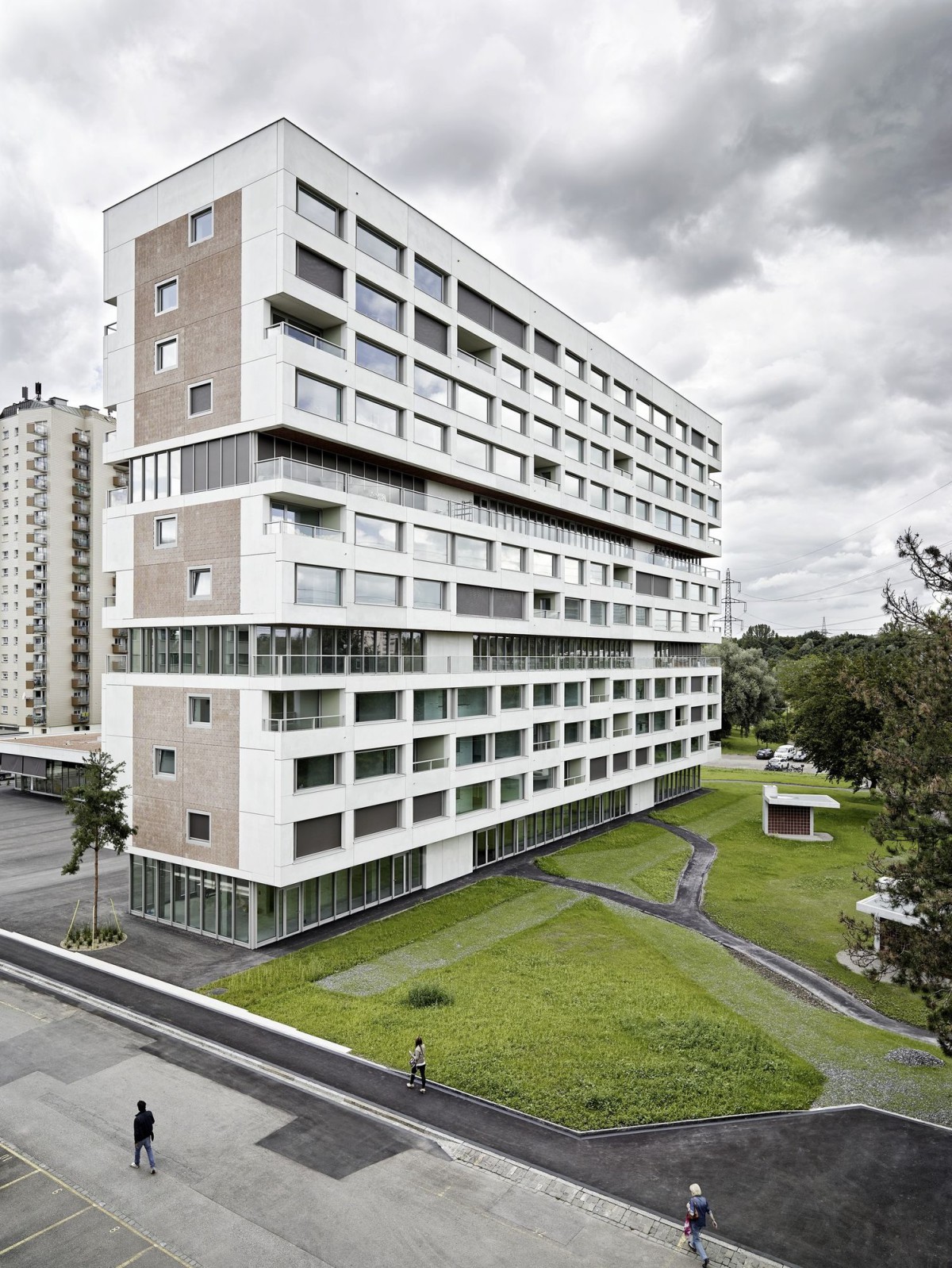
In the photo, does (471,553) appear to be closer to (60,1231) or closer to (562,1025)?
(562,1025)

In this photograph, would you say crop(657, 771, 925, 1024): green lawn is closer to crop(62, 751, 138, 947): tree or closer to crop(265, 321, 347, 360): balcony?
crop(265, 321, 347, 360): balcony

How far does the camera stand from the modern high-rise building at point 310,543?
2983cm

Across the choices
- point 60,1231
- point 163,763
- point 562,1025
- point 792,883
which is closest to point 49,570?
point 163,763

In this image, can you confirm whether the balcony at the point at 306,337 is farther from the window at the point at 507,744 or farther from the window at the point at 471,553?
the window at the point at 507,744

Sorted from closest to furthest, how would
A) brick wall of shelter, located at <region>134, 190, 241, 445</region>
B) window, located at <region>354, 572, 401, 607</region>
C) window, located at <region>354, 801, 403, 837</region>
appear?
brick wall of shelter, located at <region>134, 190, 241, 445</region>, window, located at <region>354, 572, 401, 607</region>, window, located at <region>354, 801, 403, 837</region>

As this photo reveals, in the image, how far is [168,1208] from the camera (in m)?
15.4

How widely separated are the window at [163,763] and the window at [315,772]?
20.3 ft

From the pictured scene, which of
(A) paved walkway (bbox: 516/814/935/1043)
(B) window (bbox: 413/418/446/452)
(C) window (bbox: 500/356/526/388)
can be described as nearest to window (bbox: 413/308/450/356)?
(B) window (bbox: 413/418/446/452)

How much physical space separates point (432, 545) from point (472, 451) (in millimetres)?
6245

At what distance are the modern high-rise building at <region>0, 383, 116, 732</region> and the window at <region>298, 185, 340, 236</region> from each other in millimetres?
68888

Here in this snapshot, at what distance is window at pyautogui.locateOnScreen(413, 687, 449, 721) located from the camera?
1444 inches

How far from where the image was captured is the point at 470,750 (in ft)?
132

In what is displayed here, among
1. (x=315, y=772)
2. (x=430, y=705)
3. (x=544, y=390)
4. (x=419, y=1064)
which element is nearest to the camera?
(x=419, y=1064)

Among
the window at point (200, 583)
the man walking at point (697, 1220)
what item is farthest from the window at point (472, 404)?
the man walking at point (697, 1220)
